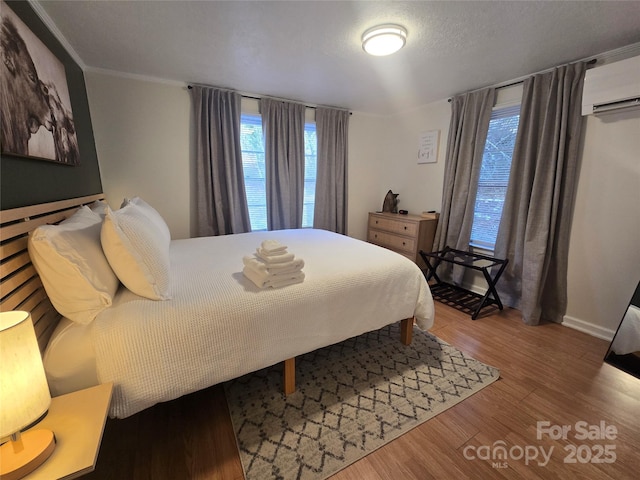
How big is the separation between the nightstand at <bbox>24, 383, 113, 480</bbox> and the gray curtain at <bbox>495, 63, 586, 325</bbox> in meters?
3.12

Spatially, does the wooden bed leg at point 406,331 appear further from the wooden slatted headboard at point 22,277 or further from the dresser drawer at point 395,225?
the wooden slatted headboard at point 22,277

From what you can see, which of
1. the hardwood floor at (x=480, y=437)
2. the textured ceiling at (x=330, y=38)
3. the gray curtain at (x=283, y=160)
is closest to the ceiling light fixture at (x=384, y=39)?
the textured ceiling at (x=330, y=38)

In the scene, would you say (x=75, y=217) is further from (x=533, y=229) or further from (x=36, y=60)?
(x=533, y=229)

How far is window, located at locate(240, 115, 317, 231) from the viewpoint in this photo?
3281 millimetres

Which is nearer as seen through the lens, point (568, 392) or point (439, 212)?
point (568, 392)

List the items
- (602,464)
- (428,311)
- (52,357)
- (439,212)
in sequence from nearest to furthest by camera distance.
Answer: (52,357) < (602,464) < (428,311) < (439,212)

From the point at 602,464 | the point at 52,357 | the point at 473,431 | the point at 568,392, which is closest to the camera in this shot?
the point at 52,357

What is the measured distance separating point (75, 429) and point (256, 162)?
2.97m

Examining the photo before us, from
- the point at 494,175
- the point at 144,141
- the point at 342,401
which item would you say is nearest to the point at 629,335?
the point at 494,175

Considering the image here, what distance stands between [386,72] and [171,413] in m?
3.16

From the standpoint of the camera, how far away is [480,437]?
Result: 4.46 ft

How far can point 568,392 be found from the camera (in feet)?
5.42

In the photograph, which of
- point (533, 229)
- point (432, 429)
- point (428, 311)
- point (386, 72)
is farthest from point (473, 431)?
point (386, 72)

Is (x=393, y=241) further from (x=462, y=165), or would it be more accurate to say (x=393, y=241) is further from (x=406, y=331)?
(x=406, y=331)
